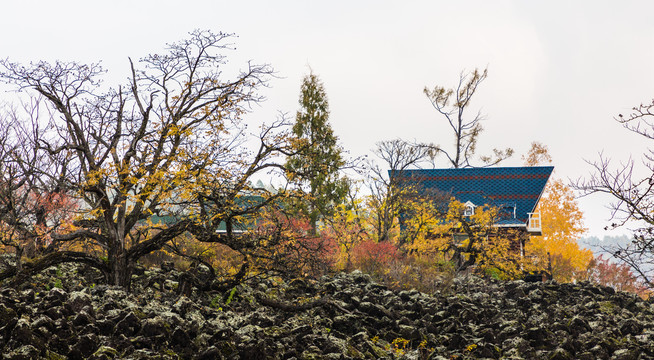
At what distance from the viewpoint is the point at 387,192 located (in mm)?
31062

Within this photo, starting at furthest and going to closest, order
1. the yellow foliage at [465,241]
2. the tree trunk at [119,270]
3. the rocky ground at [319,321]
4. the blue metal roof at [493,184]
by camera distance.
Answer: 1. the blue metal roof at [493,184]
2. the yellow foliage at [465,241]
3. the tree trunk at [119,270]
4. the rocky ground at [319,321]

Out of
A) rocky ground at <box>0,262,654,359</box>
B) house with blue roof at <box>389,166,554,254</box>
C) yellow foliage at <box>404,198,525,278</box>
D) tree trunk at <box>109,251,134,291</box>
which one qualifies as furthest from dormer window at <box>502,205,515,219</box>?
tree trunk at <box>109,251,134,291</box>

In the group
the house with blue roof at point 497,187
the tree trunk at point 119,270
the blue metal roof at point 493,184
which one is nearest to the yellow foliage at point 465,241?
the house with blue roof at point 497,187

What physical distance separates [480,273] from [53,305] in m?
19.9

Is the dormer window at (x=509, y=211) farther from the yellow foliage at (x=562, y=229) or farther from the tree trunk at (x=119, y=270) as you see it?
the tree trunk at (x=119, y=270)

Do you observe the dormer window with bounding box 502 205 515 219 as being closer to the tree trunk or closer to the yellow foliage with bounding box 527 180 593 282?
the yellow foliage with bounding box 527 180 593 282

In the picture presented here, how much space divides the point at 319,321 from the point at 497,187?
79.2ft

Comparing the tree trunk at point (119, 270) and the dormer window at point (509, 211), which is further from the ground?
the dormer window at point (509, 211)

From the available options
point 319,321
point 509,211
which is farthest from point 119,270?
point 509,211

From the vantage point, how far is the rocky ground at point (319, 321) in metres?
10.2

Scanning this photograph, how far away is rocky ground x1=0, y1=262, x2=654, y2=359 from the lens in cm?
1016

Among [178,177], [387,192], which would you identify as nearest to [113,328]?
[178,177]

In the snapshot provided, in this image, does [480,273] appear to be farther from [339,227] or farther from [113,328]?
[113,328]

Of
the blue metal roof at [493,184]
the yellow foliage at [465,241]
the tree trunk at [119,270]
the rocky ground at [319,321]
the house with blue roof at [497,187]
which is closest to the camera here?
the rocky ground at [319,321]
